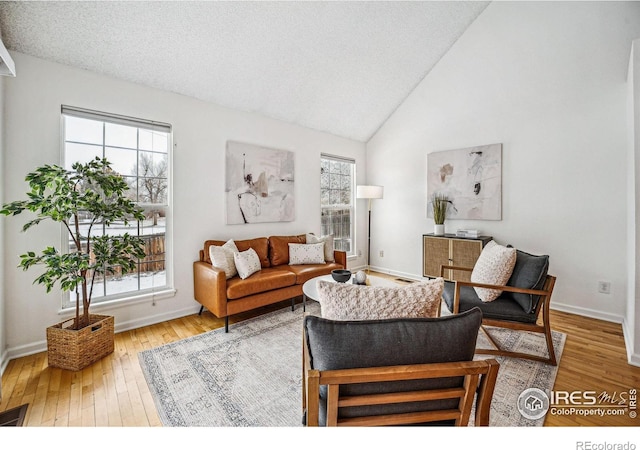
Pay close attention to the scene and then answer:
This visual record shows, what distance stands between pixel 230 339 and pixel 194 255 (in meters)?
1.15

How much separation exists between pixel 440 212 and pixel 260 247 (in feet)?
8.61

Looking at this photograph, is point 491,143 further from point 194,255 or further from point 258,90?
point 194,255

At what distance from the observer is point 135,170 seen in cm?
293

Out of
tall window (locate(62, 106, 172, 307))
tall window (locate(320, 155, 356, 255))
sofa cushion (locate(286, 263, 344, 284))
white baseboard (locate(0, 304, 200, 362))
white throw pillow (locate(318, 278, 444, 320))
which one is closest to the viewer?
white throw pillow (locate(318, 278, 444, 320))

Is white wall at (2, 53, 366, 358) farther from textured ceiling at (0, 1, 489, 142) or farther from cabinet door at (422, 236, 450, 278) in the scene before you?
cabinet door at (422, 236, 450, 278)

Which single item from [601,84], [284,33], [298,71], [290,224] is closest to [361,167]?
[290,224]

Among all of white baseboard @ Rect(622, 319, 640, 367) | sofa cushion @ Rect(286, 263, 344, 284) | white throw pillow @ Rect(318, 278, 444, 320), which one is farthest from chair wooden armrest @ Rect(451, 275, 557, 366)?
sofa cushion @ Rect(286, 263, 344, 284)

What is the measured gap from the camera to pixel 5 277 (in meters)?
2.26

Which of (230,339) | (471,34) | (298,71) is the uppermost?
(471,34)

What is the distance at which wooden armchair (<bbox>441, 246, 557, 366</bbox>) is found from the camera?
2.17 m

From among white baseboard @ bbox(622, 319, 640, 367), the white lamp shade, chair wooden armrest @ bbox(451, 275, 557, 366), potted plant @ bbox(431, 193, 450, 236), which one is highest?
the white lamp shade

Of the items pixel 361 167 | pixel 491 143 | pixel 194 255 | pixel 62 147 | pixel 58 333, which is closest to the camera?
pixel 58 333

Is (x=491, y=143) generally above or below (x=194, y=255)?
above

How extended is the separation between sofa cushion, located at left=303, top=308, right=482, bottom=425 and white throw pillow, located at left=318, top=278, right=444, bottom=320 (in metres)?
0.13
